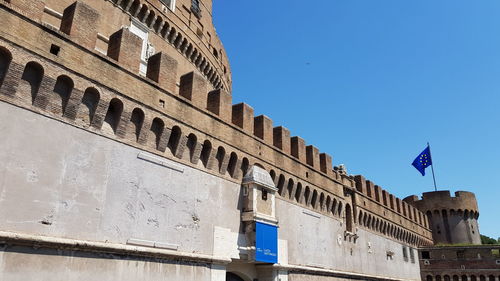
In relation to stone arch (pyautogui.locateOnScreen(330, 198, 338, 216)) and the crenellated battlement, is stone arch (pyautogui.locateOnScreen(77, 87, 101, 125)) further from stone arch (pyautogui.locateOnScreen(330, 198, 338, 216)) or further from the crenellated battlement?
stone arch (pyautogui.locateOnScreen(330, 198, 338, 216))

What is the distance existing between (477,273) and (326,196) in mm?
23083

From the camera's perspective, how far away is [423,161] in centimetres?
4122

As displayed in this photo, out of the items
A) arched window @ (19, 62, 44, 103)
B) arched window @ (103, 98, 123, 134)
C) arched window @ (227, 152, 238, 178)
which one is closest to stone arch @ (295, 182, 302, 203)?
arched window @ (227, 152, 238, 178)

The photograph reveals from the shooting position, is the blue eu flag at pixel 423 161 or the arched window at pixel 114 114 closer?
the arched window at pixel 114 114

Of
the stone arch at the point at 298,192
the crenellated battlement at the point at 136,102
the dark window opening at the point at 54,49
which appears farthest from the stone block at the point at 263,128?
the dark window opening at the point at 54,49

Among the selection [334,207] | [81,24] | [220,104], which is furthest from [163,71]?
[334,207]

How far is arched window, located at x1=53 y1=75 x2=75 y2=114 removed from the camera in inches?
368

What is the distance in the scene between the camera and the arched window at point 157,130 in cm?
1151

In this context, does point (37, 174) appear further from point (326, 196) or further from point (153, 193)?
point (326, 196)

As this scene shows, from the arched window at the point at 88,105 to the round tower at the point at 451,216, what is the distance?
42074mm

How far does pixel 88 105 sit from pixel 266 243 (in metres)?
7.84

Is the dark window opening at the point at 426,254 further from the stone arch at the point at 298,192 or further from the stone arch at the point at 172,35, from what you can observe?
the stone arch at the point at 172,35

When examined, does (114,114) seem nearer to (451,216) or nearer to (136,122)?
(136,122)

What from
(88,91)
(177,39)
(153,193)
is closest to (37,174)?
(88,91)
